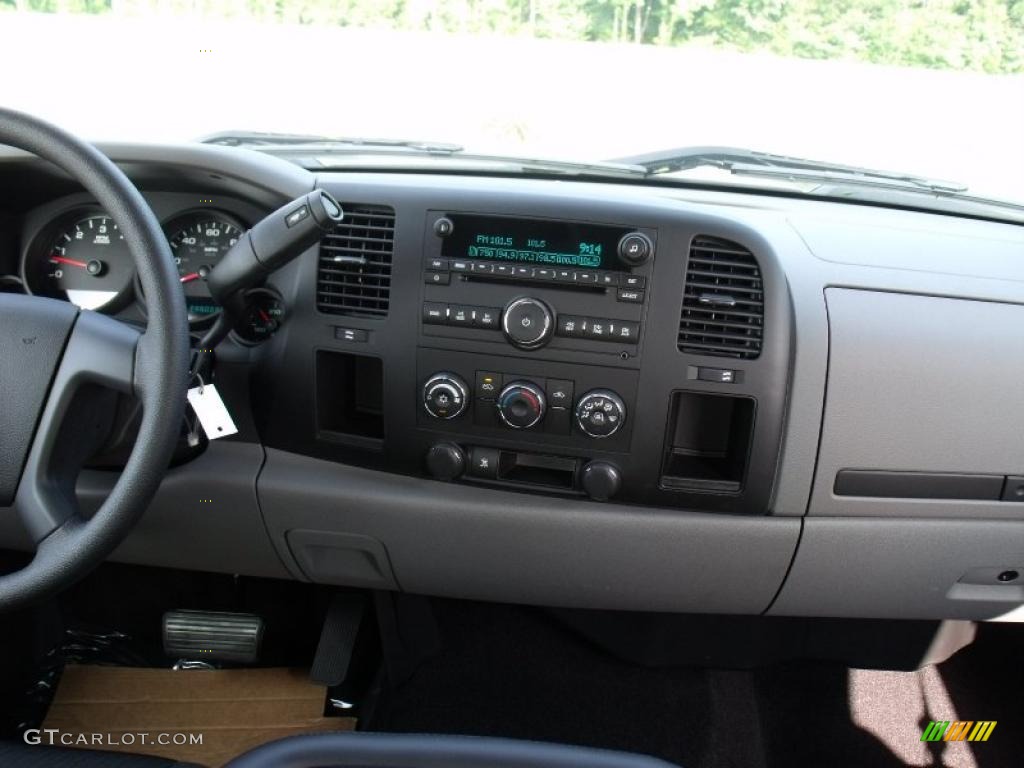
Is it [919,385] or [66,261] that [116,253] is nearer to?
[66,261]

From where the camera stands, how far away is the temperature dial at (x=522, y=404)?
1.74 m

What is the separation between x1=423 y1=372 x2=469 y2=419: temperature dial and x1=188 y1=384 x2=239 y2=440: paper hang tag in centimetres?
38

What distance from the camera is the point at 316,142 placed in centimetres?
227

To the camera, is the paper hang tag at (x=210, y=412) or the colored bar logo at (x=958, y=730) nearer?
the paper hang tag at (x=210, y=412)

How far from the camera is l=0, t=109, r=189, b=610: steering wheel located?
1.37 meters

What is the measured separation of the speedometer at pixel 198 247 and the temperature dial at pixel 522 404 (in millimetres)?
716

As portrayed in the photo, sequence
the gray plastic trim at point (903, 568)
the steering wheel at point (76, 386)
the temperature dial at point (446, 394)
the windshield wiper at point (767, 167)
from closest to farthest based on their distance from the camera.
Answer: the steering wheel at point (76, 386), the temperature dial at point (446, 394), the gray plastic trim at point (903, 568), the windshield wiper at point (767, 167)

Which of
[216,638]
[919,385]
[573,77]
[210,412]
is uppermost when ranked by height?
[573,77]

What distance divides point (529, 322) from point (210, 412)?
0.62 m

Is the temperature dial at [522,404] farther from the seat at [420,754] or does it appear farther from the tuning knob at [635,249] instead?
the seat at [420,754]

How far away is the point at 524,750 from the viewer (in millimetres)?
1272

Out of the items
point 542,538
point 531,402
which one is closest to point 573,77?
point 531,402

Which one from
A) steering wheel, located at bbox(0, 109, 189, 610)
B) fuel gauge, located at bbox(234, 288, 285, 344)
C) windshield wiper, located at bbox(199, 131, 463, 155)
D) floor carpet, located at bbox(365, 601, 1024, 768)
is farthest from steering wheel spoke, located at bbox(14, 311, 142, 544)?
floor carpet, located at bbox(365, 601, 1024, 768)

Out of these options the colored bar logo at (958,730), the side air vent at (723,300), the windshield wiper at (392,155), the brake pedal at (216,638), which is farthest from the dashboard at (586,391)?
the colored bar logo at (958,730)
